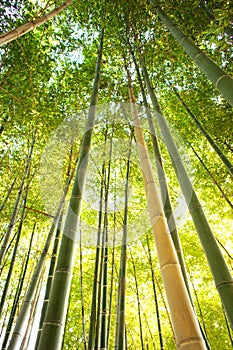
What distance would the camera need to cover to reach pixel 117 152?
543 centimetres

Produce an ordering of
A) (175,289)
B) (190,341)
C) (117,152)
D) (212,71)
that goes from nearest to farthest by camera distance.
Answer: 1. (190,341)
2. (175,289)
3. (212,71)
4. (117,152)

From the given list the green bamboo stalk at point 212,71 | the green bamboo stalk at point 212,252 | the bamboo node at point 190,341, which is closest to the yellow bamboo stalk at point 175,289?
the bamboo node at point 190,341

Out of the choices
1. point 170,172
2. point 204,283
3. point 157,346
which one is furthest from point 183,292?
point 157,346

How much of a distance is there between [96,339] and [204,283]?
475 centimetres

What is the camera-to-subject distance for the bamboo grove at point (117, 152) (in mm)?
1521

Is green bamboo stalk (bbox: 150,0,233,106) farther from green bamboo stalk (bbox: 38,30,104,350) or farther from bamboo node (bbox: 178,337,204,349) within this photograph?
bamboo node (bbox: 178,337,204,349)

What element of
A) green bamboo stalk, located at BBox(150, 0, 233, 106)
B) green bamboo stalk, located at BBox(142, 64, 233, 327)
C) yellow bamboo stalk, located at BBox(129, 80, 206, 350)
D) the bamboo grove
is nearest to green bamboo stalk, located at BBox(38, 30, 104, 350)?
the bamboo grove

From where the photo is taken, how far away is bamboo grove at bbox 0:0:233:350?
1.52 meters

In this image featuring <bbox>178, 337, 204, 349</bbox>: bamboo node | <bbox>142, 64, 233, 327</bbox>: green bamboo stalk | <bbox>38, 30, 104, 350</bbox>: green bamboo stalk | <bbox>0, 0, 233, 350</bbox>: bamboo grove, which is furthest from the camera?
<bbox>0, 0, 233, 350</bbox>: bamboo grove

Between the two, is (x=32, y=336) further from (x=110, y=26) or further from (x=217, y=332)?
(x=110, y=26)

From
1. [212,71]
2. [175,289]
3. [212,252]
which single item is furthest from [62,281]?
[212,71]

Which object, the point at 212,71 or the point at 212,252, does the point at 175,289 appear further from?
the point at 212,71

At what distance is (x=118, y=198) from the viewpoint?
6.25 m

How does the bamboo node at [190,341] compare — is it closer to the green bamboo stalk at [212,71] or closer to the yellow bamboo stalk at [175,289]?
the yellow bamboo stalk at [175,289]
